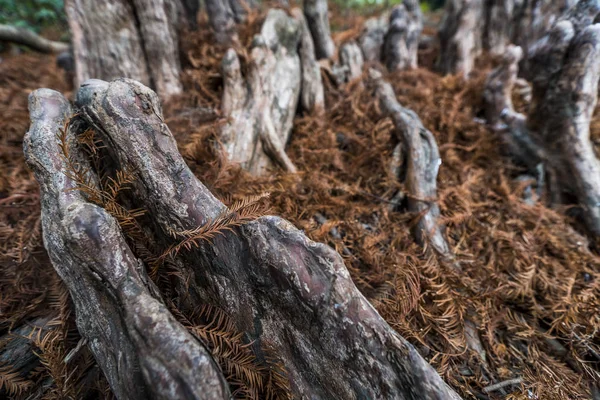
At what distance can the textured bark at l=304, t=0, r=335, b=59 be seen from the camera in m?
3.79

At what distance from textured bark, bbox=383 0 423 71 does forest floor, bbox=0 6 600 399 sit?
1.18 meters

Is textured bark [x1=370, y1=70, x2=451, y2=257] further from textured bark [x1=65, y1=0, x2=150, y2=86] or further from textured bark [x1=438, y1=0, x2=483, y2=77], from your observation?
textured bark [x1=65, y1=0, x2=150, y2=86]

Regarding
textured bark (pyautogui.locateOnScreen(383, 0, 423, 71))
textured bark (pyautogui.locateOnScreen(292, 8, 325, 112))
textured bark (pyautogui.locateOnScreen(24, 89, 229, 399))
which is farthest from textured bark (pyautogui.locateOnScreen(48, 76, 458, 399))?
textured bark (pyautogui.locateOnScreen(383, 0, 423, 71))

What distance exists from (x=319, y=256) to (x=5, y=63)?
4946 millimetres

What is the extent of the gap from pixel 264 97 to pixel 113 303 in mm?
2152

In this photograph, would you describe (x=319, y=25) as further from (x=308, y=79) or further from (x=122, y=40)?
(x=122, y=40)

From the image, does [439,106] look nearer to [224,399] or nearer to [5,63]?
[224,399]

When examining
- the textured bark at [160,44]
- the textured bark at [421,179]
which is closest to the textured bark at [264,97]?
the textured bark at [160,44]

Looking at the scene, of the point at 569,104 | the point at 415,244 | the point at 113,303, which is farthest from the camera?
the point at 569,104

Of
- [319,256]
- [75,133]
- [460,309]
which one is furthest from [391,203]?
[75,133]

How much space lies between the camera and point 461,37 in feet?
13.4

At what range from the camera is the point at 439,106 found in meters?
3.39

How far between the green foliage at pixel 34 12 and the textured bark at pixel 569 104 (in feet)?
23.9

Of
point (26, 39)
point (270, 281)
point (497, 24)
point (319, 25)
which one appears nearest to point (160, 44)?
point (319, 25)
